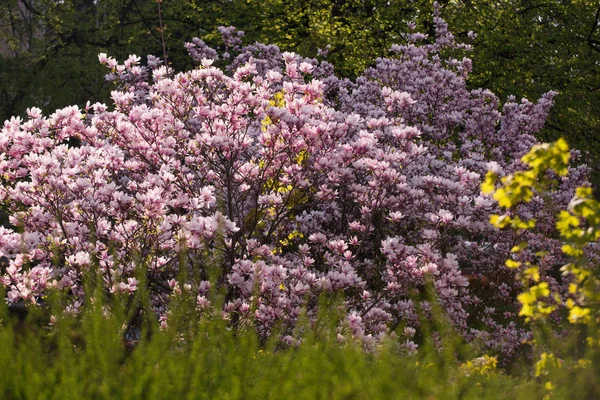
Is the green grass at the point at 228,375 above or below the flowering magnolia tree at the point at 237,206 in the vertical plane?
below

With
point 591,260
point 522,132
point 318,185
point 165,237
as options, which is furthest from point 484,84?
point 165,237

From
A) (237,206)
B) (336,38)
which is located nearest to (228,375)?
(237,206)

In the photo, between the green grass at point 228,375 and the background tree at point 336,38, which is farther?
the background tree at point 336,38

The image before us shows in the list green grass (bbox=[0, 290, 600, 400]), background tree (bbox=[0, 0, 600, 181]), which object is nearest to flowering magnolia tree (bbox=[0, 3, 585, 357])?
green grass (bbox=[0, 290, 600, 400])

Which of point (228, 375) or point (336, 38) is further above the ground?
point (336, 38)

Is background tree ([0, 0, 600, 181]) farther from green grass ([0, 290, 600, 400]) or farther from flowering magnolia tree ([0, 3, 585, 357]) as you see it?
green grass ([0, 290, 600, 400])

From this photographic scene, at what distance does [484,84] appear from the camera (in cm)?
1952

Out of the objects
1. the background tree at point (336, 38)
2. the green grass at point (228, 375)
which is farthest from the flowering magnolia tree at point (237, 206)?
the background tree at point (336, 38)

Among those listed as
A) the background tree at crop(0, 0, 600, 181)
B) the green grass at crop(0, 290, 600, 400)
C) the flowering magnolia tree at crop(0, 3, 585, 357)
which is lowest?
the green grass at crop(0, 290, 600, 400)

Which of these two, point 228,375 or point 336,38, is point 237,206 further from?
point 336,38

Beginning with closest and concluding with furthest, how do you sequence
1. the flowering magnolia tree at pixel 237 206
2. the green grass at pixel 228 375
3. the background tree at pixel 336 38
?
the green grass at pixel 228 375 → the flowering magnolia tree at pixel 237 206 → the background tree at pixel 336 38

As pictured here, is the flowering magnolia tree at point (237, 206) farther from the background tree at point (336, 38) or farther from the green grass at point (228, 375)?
the background tree at point (336, 38)

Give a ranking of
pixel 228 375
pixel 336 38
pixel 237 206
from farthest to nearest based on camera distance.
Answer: pixel 336 38, pixel 237 206, pixel 228 375

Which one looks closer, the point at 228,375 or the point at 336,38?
the point at 228,375
